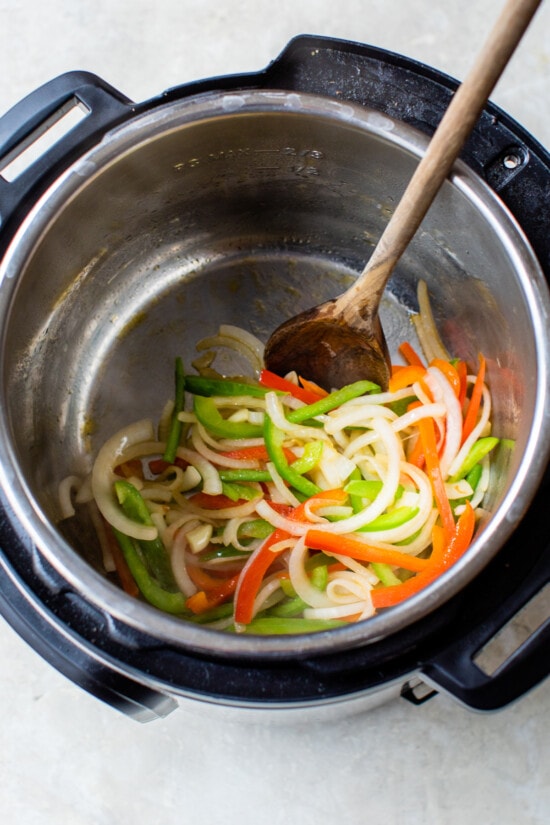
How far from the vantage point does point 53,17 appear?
1.66 metres

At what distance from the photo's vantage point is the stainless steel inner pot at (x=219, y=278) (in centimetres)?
103

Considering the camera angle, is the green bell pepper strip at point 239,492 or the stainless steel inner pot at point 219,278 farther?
the green bell pepper strip at point 239,492

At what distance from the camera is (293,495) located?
51.5 inches

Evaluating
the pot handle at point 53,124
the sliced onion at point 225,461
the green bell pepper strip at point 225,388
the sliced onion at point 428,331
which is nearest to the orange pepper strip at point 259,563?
the sliced onion at point 225,461

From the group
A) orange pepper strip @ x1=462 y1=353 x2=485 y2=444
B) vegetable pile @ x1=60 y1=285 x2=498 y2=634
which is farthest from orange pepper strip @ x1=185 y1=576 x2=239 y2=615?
orange pepper strip @ x1=462 y1=353 x2=485 y2=444

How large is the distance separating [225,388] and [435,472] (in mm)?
374

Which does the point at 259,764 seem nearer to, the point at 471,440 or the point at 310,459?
the point at 310,459

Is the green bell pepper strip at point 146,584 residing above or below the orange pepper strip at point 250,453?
below

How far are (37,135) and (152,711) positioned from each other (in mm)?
863

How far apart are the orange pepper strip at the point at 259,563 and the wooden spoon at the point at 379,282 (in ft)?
0.76

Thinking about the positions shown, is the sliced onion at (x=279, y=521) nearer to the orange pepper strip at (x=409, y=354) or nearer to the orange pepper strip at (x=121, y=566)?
the orange pepper strip at (x=121, y=566)

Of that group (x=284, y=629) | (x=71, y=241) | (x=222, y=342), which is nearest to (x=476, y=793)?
(x=284, y=629)

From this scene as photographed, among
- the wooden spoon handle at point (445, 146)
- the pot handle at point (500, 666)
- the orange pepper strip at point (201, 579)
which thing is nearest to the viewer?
the wooden spoon handle at point (445, 146)

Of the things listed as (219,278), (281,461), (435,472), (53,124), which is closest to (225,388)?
(281,461)
